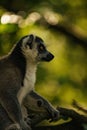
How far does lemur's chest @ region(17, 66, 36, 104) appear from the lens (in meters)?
9.68

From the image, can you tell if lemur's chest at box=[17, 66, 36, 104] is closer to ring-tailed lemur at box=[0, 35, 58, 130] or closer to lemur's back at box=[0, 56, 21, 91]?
ring-tailed lemur at box=[0, 35, 58, 130]

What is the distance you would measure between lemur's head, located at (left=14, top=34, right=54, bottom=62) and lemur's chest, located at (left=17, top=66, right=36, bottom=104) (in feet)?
0.55

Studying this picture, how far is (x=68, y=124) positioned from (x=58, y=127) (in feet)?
0.54

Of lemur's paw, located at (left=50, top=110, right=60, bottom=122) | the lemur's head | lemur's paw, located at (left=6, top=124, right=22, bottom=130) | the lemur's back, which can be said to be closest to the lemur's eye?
the lemur's head

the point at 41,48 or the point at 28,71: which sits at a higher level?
the point at 41,48

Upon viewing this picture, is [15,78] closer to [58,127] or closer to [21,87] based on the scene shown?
[21,87]

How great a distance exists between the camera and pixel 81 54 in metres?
15.9

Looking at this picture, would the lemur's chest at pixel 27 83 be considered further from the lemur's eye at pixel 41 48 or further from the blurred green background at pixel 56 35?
the blurred green background at pixel 56 35

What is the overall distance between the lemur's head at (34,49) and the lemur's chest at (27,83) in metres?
0.17

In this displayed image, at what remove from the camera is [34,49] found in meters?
10.1

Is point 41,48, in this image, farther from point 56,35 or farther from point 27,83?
point 56,35

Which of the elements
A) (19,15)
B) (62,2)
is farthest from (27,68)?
(62,2)

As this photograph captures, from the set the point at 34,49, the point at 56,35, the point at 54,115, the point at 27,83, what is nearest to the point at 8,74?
A: the point at 27,83

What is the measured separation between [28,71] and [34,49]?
0.37 meters
